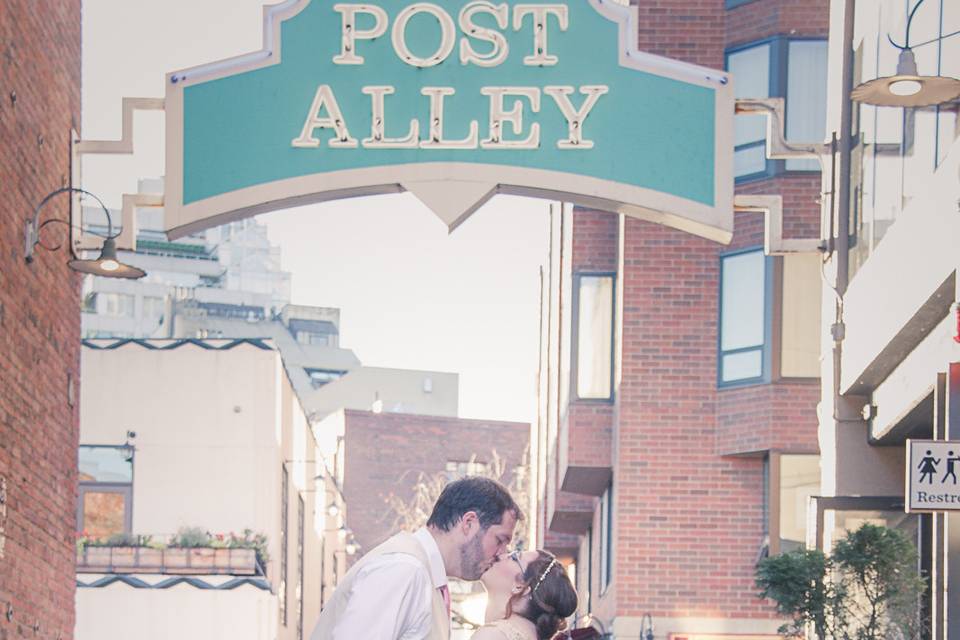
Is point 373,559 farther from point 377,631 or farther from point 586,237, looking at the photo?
point 586,237

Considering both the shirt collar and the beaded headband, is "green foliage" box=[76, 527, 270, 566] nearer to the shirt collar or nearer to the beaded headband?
the beaded headband

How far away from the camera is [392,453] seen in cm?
7319

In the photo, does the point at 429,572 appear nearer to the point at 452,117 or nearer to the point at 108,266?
the point at 108,266

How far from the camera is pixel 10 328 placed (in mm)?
13102

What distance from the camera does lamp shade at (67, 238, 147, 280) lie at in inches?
557

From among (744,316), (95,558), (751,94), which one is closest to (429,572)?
(744,316)

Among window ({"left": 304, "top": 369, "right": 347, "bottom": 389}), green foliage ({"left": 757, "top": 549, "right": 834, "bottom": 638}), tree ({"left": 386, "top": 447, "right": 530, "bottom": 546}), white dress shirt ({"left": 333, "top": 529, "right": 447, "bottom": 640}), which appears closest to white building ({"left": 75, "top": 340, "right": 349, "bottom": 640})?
green foliage ({"left": 757, "top": 549, "right": 834, "bottom": 638})

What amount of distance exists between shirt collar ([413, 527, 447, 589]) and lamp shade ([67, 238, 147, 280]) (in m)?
7.73

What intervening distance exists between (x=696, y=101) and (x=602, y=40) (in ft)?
2.73

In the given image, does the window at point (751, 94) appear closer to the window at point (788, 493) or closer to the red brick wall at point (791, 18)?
the red brick wall at point (791, 18)

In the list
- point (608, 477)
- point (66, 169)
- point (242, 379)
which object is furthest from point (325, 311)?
point (66, 169)

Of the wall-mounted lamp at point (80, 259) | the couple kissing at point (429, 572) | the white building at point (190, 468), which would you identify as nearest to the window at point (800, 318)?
the wall-mounted lamp at point (80, 259)

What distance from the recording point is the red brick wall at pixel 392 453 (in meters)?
72.1

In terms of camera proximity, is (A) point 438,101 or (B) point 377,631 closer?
(B) point 377,631
